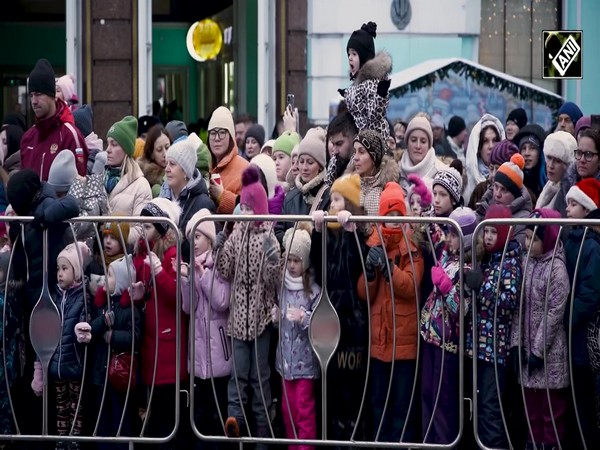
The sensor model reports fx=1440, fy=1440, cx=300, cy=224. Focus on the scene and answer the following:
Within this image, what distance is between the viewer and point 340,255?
28.3 feet

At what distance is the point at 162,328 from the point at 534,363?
7.38 feet

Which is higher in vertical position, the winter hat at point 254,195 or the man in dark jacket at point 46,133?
the man in dark jacket at point 46,133

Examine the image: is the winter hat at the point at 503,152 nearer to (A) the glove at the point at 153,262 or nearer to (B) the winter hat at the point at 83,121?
(A) the glove at the point at 153,262

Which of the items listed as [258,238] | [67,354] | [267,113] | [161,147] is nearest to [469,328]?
[258,238]

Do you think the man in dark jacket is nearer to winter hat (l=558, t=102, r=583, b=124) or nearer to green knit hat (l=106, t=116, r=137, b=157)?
green knit hat (l=106, t=116, r=137, b=157)

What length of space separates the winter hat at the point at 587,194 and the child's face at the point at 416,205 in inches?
43.0

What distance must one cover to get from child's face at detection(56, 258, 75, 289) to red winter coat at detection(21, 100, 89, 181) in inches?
93.5

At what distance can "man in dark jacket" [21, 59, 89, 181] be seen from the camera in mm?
11117

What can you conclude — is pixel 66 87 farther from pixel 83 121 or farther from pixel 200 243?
pixel 200 243

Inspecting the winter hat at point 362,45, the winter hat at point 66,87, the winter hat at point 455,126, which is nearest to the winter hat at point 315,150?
the winter hat at point 362,45

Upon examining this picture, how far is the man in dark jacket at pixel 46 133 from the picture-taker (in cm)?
1112

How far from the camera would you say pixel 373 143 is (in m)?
9.39

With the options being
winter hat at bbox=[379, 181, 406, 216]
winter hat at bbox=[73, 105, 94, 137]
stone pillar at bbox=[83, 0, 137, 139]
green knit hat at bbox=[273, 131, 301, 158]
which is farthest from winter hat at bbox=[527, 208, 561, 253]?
stone pillar at bbox=[83, 0, 137, 139]

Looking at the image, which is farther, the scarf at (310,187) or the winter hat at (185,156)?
the winter hat at (185,156)
